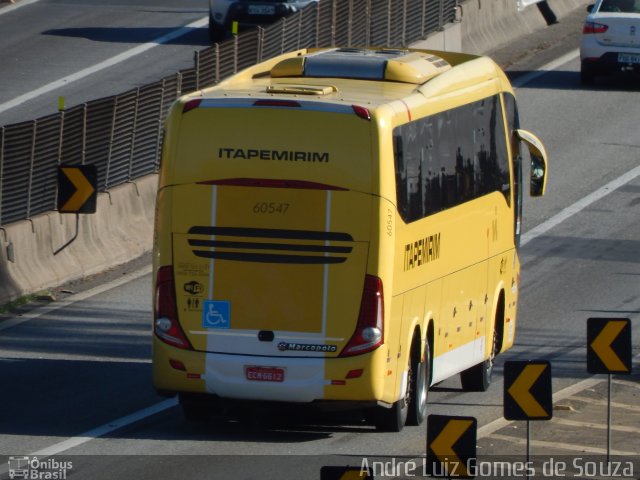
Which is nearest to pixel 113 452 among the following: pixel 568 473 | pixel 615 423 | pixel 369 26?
pixel 568 473

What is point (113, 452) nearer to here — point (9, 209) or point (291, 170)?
point (291, 170)

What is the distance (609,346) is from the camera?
44.6 ft

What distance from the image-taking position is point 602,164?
28.8 meters

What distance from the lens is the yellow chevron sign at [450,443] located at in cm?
1068

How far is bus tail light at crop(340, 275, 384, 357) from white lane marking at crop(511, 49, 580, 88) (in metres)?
19.9

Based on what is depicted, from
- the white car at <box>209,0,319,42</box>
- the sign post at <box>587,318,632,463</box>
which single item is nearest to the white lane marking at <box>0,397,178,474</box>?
the sign post at <box>587,318,632,463</box>

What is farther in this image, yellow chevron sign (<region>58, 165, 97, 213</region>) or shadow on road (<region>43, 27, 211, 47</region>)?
shadow on road (<region>43, 27, 211, 47</region>)

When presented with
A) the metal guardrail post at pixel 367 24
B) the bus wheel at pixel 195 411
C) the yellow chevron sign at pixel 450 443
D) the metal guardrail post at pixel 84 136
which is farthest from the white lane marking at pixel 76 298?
the metal guardrail post at pixel 367 24

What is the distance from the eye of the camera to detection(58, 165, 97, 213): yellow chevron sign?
20.4 m

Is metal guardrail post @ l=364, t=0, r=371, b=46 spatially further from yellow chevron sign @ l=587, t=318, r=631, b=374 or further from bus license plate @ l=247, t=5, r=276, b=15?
yellow chevron sign @ l=587, t=318, r=631, b=374

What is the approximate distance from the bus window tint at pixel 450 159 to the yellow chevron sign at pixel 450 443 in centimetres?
384

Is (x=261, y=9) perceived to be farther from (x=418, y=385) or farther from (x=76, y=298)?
(x=418, y=385)

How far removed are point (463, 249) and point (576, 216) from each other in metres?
10.2

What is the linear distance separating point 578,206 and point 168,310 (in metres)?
13.4
